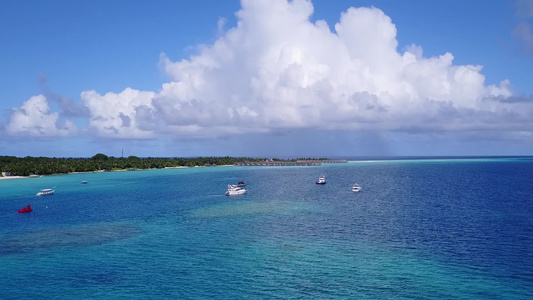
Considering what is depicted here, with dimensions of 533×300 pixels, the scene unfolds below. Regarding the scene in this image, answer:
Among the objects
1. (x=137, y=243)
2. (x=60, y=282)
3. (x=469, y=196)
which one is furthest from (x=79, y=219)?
(x=469, y=196)

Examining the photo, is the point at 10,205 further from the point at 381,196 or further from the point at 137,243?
the point at 381,196

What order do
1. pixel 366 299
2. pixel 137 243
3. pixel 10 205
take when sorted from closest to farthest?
pixel 366 299 < pixel 137 243 < pixel 10 205

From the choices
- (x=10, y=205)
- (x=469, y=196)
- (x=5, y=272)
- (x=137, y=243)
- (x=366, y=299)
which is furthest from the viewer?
(x=469, y=196)

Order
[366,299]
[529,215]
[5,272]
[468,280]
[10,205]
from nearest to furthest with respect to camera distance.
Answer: [366,299], [468,280], [5,272], [529,215], [10,205]

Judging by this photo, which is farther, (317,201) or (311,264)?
(317,201)

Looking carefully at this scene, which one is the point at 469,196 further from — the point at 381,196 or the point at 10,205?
the point at 10,205

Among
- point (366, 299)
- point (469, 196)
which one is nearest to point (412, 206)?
point (469, 196)
